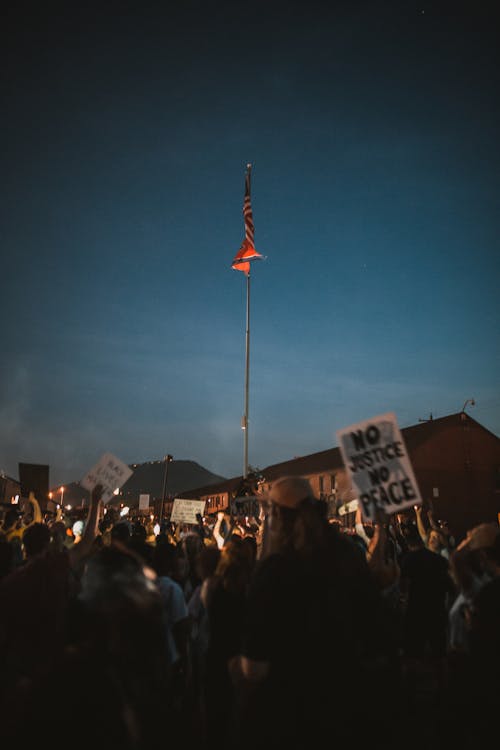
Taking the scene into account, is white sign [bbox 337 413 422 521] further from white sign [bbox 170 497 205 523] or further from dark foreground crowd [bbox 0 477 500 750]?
white sign [bbox 170 497 205 523]

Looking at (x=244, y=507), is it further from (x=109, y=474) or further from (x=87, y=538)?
(x=87, y=538)

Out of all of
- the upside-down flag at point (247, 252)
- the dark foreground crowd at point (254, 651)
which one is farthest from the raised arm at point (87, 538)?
the upside-down flag at point (247, 252)

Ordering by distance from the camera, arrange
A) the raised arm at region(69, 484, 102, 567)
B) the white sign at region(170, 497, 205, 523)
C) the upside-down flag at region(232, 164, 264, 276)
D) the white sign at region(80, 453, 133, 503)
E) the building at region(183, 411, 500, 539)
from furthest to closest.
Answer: the building at region(183, 411, 500, 539)
the upside-down flag at region(232, 164, 264, 276)
the white sign at region(170, 497, 205, 523)
the white sign at region(80, 453, 133, 503)
the raised arm at region(69, 484, 102, 567)

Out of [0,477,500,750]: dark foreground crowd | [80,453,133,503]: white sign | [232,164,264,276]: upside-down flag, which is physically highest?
[232,164,264,276]: upside-down flag

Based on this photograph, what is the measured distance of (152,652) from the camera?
2041mm

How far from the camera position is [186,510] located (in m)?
16.6

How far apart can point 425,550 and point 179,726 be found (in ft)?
12.9

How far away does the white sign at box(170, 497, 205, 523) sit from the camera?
54.3ft

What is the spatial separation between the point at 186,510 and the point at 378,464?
12.1 meters

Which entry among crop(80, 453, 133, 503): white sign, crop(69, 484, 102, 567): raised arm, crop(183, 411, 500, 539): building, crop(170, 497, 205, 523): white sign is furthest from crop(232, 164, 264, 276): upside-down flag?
crop(183, 411, 500, 539): building

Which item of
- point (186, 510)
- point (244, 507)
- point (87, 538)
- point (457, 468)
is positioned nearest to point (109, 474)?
point (87, 538)

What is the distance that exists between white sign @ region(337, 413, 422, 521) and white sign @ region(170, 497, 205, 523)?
1176cm

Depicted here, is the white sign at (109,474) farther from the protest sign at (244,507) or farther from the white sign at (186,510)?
the white sign at (186,510)

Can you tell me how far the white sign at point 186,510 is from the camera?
16547 mm
